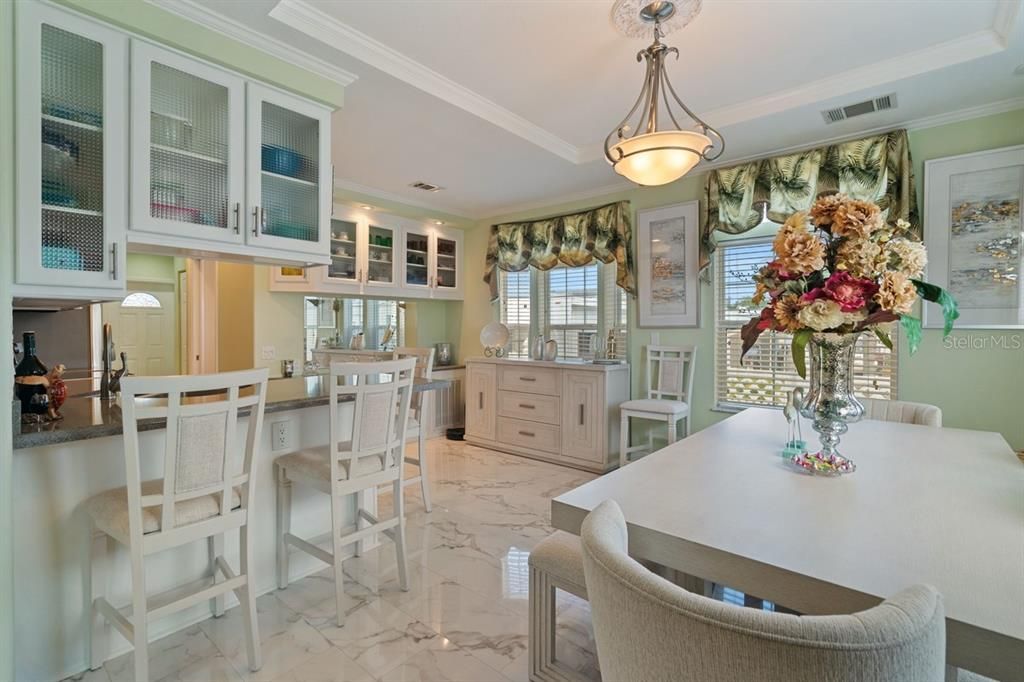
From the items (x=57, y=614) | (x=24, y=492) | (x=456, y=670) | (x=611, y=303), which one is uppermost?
(x=611, y=303)

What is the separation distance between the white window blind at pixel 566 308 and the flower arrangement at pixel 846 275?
294 centimetres

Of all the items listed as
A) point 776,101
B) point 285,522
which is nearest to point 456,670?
point 285,522

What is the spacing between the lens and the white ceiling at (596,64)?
2074mm

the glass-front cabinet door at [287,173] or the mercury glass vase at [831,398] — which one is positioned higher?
the glass-front cabinet door at [287,173]

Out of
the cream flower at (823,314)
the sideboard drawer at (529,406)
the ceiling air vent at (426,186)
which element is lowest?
the sideboard drawer at (529,406)

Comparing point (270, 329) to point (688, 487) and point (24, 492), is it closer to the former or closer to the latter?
point (24, 492)

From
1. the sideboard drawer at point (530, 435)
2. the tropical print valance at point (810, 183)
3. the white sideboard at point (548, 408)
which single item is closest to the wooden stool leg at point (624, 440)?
the white sideboard at point (548, 408)

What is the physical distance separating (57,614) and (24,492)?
460 mm

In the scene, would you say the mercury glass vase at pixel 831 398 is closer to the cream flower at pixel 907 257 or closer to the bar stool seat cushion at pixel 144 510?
the cream flower at pixel 907 257

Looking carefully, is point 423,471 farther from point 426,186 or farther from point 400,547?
point 426,186

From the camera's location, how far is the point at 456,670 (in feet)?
5.61

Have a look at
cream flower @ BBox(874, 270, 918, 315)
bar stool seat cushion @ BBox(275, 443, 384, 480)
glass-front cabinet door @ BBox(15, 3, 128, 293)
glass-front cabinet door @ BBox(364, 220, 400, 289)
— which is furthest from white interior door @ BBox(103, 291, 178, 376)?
cream flower @ BBox(874, 270, 918, 315)

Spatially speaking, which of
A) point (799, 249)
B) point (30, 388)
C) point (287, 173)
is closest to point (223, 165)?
point (287, 173)

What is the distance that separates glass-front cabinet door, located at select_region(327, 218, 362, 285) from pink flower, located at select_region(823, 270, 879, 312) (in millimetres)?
3980
